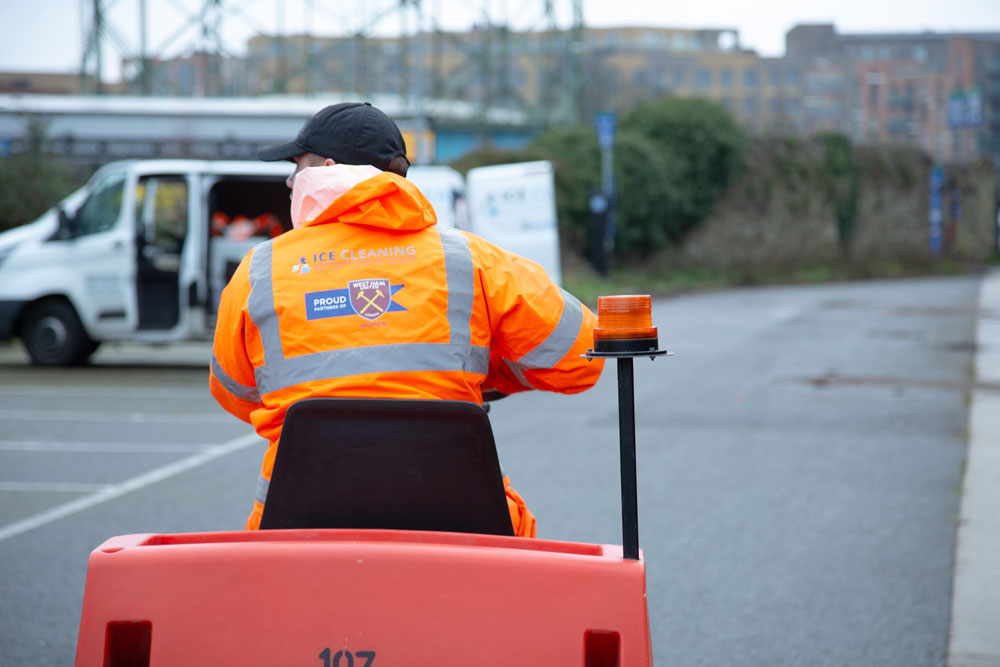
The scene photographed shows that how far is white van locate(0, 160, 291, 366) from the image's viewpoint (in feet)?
45.3

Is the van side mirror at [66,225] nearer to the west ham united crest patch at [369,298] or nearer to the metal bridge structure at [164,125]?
A: the metal bridge structure at [164,125]

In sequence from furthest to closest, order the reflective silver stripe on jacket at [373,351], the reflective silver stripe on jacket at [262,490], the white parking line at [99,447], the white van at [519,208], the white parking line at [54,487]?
the white van at [519,208] < the white parking line at [99,447] < the white parking line at [54,487] < the reflective silver stripe on jacket at [262,490] < the reflective silver stripe on jacket at [373,351]

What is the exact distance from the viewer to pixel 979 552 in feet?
19.9

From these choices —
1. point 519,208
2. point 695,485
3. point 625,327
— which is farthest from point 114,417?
point 519,208

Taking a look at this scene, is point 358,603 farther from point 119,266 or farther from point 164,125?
point 164,125

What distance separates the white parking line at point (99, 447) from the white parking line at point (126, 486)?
23cm

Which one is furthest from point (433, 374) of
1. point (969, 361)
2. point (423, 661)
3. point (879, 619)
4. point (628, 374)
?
point (969, 361)

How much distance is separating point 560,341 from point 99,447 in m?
7.41

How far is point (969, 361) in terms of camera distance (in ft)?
50.3

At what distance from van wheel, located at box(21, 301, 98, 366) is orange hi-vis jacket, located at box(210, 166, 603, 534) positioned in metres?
12.3

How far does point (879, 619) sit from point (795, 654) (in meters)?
0.60

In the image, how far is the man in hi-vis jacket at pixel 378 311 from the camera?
8.55ft

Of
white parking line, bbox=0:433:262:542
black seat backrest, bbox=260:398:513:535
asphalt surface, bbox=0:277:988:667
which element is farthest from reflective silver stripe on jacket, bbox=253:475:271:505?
white parking line, bbox=0:433:262:542

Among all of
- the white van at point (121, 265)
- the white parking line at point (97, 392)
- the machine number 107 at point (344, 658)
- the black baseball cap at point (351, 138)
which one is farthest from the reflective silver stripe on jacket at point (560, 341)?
the white van at point (121, 265)
